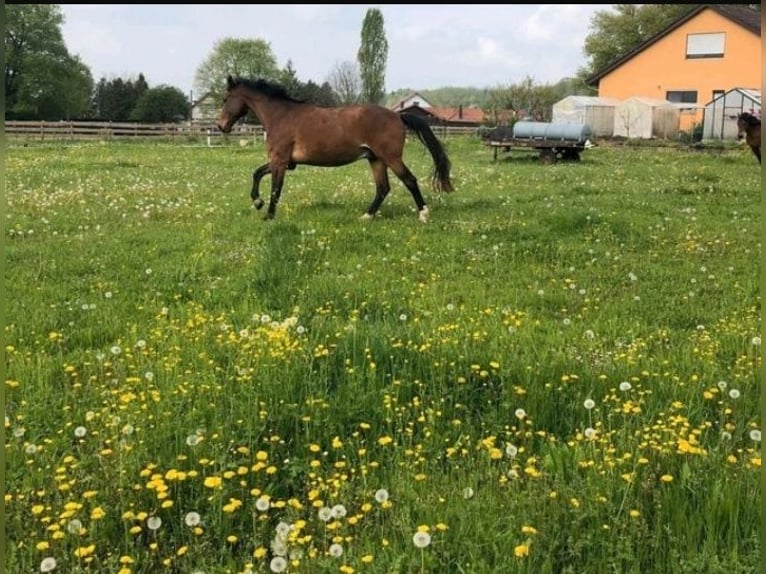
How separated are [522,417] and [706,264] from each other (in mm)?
5561

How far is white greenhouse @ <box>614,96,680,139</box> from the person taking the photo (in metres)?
52.2

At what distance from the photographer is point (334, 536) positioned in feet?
10.7

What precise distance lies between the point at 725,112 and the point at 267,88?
1638 inches

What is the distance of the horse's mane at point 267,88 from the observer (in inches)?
516

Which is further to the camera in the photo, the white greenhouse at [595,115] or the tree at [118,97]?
the tree at [118,97]

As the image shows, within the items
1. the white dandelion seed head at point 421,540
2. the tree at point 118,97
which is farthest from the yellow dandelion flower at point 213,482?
the tree at point 118,97

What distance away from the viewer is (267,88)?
13.2 m

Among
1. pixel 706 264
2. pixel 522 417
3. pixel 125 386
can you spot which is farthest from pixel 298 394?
pixel 706 264

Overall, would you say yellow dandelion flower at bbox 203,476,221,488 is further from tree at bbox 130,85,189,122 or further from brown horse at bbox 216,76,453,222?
tree at bbox 130,85,189,122

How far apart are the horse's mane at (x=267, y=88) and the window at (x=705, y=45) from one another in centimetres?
4969

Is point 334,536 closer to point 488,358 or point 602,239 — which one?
point 488,358

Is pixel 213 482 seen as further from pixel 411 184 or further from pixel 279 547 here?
pixel 411 184

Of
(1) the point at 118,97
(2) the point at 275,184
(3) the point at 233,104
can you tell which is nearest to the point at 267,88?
(3) the point at 233,104

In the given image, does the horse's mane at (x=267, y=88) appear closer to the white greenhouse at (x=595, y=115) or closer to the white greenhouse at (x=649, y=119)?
the white greenhouse at (x=649, y=119)
